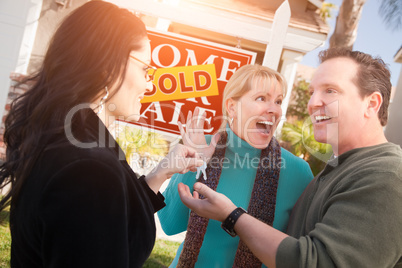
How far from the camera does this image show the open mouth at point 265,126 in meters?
2.14

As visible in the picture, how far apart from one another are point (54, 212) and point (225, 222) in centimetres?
72

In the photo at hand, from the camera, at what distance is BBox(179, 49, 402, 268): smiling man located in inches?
45.2

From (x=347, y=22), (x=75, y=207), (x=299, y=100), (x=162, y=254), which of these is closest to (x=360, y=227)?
(x=75, y=207)

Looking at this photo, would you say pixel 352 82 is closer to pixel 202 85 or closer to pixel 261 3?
pixel 202 85

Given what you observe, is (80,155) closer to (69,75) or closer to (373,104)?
(69,75)

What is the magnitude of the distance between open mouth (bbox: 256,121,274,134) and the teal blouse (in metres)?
0.12

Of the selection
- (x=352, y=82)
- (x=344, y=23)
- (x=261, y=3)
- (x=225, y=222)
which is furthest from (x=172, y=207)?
(x=261, y=3)

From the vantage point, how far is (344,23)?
705cm

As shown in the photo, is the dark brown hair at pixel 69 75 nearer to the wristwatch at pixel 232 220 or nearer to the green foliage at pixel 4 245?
the wristwatch at pixel 232 220

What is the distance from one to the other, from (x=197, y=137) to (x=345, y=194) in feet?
3.36

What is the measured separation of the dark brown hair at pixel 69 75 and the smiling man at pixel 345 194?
0.65 meters

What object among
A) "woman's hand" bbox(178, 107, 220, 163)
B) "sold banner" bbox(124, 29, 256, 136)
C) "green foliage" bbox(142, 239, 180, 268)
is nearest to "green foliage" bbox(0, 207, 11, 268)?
"green foliage" bbox(142, 239, 180, 268)

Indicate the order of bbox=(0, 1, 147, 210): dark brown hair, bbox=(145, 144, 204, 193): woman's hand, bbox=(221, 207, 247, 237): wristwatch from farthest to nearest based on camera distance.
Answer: bbox=(145, 144, 204, 193): woman's hand → bbox=(221, 207, 247, 237): wristwatch → bbox=(0, 1, 147, 210): dark brown hair

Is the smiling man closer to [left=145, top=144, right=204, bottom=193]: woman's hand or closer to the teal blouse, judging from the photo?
[left=145, top=144, right=204, bottom=193]: woman's hand
